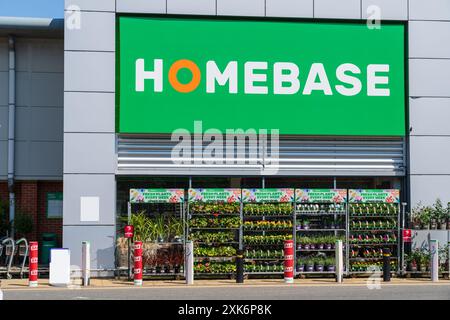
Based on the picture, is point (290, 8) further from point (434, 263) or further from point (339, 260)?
point (434, 263)

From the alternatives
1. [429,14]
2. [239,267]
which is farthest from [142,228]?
[429,14]

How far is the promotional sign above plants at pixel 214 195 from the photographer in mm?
20297

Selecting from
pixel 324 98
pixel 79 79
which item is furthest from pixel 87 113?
pixel 324 98

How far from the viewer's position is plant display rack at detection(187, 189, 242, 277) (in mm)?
20078

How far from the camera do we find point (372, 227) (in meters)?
20.7

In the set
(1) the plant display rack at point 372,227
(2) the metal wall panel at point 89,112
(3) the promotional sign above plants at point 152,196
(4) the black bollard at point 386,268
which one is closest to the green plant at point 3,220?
(2) the metal wall panel at point 89,112

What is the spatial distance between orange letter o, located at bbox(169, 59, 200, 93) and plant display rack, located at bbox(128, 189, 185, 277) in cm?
317

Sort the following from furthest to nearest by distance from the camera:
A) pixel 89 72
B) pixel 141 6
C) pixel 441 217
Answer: pixel 141 6, pixel 441 217, pixel 89 72

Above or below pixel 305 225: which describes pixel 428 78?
above

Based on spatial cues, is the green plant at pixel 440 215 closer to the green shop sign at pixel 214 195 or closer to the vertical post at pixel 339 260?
the vertical post at pixel 339 260

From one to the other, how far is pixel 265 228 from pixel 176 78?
5139 millimetres

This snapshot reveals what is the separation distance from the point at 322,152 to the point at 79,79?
7.58 meters

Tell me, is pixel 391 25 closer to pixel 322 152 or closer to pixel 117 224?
pixel 322 152

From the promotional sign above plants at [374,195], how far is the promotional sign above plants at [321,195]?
271mm
